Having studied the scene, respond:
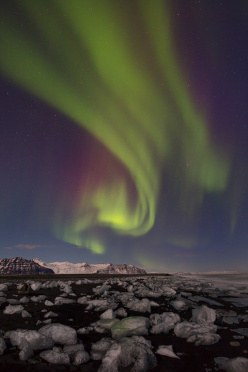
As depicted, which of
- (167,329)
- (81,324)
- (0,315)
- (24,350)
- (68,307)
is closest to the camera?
(24,350)

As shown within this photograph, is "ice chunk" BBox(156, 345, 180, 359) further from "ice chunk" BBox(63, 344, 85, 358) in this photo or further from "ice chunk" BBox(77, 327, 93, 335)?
"ice chunk" BBox(77, 327, 93, 335)

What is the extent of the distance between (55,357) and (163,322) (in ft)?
5.67

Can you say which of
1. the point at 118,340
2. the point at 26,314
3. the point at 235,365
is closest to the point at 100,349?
the point at 118,340

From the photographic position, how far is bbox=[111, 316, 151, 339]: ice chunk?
10.4ft

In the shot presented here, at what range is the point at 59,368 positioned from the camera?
90.0 inches

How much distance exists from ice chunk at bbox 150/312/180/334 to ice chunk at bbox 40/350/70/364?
4.62ft

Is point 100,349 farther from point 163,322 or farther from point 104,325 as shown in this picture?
point 163,322

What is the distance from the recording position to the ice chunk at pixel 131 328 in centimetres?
317

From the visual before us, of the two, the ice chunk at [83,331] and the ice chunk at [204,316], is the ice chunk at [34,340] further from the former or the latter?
the ice chunk at [204,316]

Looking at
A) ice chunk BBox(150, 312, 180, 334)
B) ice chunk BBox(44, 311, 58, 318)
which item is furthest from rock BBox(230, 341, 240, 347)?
ice chunk BBox(44, 311, 58, 318)

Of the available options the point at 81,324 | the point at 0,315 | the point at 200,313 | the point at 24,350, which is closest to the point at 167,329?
the point at 200,313

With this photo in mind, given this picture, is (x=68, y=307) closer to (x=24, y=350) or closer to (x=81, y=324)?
(x=81, y=324)

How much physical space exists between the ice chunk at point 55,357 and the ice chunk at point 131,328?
90 cm

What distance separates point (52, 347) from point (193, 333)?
1.81 metres
